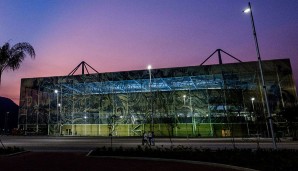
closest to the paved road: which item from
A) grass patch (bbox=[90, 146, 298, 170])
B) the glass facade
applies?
grass patch (bbox=[90, 146, 298, 170])

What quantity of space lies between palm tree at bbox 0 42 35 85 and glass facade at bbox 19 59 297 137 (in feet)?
93.4

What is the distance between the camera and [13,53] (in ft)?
69.2

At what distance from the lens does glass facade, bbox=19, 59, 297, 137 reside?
4306cm

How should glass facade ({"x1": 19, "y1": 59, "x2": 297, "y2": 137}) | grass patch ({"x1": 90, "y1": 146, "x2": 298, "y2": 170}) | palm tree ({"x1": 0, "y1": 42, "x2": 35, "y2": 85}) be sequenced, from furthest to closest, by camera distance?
glass facade ({"x1": 19, "y1": 59, "x2": 297, "y2": 137}), palm tree ({"x1": 0, "y1": 42, "x2": 35, "y2": 85}), grass patch ({"x1": 90, "y1": 146, "x2": 298, "y2": 170})

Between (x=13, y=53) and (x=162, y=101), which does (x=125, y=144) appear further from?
(x=162, y=101)

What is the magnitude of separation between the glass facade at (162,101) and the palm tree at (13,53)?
28462 millimetres

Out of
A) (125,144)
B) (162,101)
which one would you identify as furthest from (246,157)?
(162,101)

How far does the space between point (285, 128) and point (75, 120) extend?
4029 centimetres

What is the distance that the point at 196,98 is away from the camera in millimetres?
48312

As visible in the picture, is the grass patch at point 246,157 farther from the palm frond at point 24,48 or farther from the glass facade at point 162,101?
the glass facade at point 162,101

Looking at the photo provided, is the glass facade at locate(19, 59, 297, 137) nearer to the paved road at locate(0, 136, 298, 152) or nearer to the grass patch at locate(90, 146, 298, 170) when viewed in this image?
the paved road at locate(0, 136, 298, 152)

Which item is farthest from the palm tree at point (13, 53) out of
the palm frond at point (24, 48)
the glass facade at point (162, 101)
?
the glass facade at point (162, 101)

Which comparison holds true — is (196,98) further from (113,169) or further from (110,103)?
(113,169)

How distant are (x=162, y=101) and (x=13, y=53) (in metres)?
32.7
